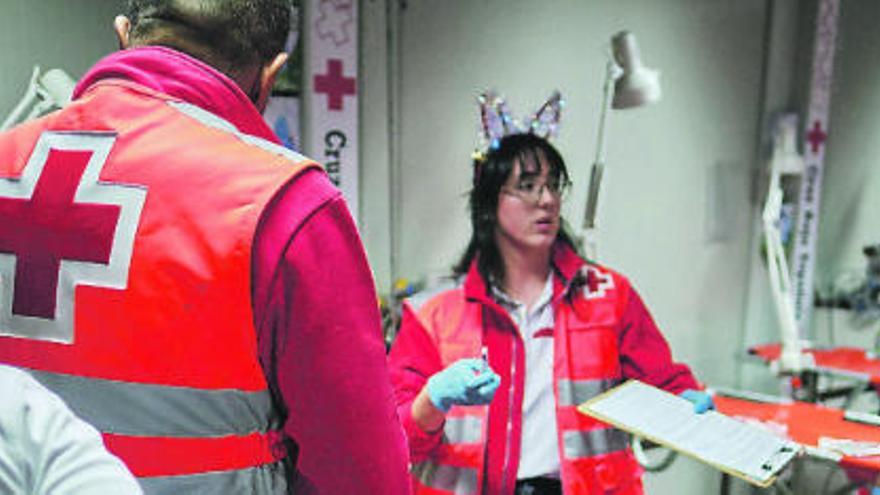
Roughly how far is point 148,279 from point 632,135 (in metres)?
2.47

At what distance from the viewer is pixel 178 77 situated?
73 centimetres

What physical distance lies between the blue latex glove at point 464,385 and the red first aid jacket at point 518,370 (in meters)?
0.11

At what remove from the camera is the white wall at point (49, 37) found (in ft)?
5.46

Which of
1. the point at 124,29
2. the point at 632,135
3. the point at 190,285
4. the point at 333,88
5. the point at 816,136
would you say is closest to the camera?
the point at 190,285

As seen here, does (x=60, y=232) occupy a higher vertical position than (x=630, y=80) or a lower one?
lower

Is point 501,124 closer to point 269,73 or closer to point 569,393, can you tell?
point 569,393

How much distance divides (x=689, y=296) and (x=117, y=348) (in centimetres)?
285

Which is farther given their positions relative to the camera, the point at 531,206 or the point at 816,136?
the point at 816,136

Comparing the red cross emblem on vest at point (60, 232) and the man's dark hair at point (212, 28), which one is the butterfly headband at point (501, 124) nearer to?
the man's dark hair at point (212, 28)

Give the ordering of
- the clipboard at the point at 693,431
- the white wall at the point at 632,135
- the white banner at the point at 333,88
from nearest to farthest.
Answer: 1. the clipboard at the point at 693,431
2. the white banner at the point at 333,88
3. the white wall at the point at 632,135

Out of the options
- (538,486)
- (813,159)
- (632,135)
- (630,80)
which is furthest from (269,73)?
(813,159)

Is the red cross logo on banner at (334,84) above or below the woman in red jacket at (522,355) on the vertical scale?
above

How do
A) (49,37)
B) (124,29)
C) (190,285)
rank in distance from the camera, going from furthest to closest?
1. (49,37)
2. (124,29)
3. (190,285)

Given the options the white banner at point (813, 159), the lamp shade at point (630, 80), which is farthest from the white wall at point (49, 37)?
A: the white banner at point (813, 159)
